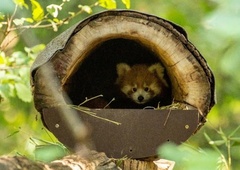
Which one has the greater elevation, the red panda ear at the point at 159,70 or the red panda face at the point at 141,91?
the red panda ear at the point at 159,70

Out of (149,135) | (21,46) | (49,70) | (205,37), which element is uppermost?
(21,46)

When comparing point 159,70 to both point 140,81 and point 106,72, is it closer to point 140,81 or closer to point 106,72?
point 140,81

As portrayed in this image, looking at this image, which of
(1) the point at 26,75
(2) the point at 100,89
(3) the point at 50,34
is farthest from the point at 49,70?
(3) the point at 50,34

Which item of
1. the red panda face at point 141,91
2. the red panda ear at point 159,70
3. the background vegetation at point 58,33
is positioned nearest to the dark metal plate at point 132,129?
the background vegetation at point 58,33

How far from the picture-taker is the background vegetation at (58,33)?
101cm

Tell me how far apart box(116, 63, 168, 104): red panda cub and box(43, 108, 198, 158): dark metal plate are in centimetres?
150

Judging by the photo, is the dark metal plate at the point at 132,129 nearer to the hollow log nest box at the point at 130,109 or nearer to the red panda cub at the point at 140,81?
the hollow log nest box at the point at 130,109

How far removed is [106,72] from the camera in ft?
17.5

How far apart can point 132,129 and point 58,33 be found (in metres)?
2.92

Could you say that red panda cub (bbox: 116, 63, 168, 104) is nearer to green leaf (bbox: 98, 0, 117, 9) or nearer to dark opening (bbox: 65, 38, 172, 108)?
dark opening (bbox: 65, 38, 172, 108)

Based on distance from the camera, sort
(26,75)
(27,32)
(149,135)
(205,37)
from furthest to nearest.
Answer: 1. (26,75)
2. (27,32)
3. (149,135)
4. (205,37)

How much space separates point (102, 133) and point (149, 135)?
0.29m

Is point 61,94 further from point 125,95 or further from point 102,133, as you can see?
point 125,95

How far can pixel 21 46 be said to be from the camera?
19.8 feet
